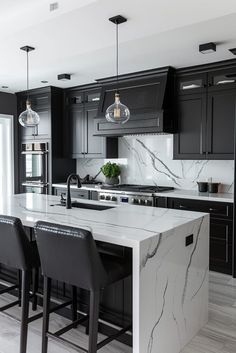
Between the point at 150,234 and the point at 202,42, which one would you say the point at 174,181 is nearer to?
the point at 202,42

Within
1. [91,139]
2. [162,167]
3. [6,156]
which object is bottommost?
[162,167]

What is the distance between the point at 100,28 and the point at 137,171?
2.84 meters

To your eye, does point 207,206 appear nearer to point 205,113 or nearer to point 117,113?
point 205,113

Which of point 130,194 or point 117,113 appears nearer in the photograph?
point 117,113

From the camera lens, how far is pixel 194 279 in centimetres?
266

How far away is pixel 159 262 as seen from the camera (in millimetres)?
2234

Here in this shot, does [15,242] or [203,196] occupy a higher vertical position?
[203,196]

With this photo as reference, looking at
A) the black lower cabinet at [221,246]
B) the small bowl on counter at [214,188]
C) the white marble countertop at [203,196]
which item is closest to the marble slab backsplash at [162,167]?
the small bowl on counter at [214,188]

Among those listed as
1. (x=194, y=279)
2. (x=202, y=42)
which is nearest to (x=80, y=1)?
(x=202, y=42)

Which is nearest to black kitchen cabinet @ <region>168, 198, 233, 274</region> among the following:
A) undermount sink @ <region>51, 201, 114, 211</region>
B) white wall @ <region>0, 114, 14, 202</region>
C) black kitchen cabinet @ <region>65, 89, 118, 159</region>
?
undermount sink @ <region>51, 201, 114, 211</region>

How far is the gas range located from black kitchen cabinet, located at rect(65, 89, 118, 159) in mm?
769

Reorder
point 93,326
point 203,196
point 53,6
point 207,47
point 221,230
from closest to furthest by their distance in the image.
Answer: point 93,326
point 53,6
point 207,47
point 221,230
point 203,196

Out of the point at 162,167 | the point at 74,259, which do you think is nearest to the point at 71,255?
the point at 74,259

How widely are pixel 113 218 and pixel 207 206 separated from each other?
181cm
